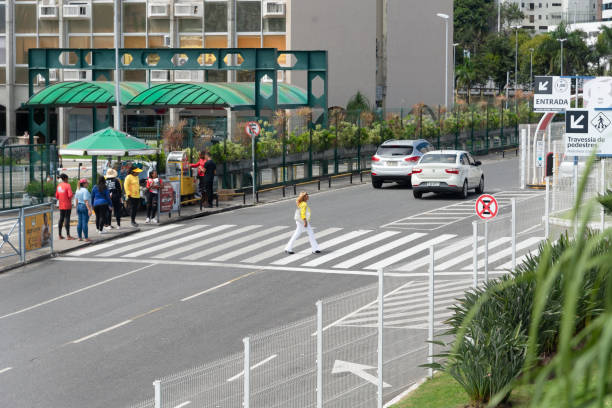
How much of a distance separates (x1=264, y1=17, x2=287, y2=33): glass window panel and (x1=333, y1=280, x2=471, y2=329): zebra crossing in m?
51.4

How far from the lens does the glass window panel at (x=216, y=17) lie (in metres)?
64.8

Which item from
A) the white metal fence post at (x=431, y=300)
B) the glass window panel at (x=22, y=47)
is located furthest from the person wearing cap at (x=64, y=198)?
the glass window panel at (x=22, y=47)

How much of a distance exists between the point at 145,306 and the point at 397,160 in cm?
1924

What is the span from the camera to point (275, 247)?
24.8 meters

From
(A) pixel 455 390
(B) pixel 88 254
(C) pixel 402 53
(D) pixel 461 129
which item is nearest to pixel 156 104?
(D) pixel 461 129

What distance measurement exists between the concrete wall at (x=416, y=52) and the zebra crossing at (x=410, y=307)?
2286 inches

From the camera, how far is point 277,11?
63.4 m

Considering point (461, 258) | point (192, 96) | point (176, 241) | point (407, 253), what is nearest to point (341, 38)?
point (192, 96)

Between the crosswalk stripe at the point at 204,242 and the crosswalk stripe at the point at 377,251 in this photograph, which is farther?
the crosswalk stripe at the point at 204,242

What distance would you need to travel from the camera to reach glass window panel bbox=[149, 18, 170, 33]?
65.6 meters

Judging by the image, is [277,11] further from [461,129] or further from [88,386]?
[88,386]

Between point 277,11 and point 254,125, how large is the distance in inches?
1213

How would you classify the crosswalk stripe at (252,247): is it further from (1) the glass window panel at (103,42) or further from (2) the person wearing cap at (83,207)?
(1) the glass window panel at (103,42)

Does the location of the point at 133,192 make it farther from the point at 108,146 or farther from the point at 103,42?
the point at 103,42
